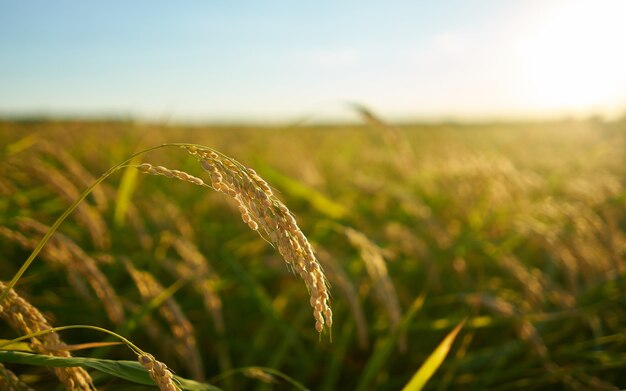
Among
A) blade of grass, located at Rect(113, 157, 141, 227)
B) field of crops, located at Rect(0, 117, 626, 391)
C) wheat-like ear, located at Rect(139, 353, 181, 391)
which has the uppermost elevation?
blade of grass, located at Rect(113, 157, 141, 227)

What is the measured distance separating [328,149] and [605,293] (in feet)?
21.5

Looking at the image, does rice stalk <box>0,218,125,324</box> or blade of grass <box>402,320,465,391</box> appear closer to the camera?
blade of grass <box>402,320,465,391</box>

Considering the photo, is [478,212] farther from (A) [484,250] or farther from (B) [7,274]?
(B) [7,274]

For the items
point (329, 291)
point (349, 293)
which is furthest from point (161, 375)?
point (329, 291)

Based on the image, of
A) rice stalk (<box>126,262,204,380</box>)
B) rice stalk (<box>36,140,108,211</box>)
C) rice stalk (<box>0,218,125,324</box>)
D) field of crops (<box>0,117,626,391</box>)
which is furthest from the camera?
rice stalk (<box>36,140,108,211</box>)

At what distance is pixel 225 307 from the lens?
9.45 feet

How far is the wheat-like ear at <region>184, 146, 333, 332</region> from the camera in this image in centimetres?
92

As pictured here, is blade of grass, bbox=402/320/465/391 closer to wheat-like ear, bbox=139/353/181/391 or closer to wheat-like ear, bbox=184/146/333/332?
wheat-like ear, bbox=184/146/333/332

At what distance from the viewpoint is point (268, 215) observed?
3.13ft

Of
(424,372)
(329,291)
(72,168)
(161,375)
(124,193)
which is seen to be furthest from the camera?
(124,193)

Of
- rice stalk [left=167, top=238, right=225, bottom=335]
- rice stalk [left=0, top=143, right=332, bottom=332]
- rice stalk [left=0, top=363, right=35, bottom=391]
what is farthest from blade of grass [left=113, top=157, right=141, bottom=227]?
rice stalk [left=0, top=143, right=332, bottom=332]

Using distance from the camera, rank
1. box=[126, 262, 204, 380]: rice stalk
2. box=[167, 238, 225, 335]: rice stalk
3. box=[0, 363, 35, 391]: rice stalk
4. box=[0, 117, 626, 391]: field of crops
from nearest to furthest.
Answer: box=[0, 363, 35, 391]: rice stalk < box=[126, 262, 204, 380]: rice stalk < box=[0, 117, 626, 391]: field of crops < box=[167, 238, 225, 335]: rice stalk

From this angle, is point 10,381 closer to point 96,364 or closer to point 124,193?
point 96,364

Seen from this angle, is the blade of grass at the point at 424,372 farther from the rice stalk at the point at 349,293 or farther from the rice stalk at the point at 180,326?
the rice stalk at the point at 180,326
